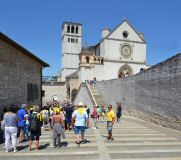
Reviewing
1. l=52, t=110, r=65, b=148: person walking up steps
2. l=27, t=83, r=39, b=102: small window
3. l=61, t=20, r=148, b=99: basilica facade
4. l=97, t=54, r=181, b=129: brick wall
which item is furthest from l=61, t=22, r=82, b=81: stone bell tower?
l=52, t=110, r=65, b=148: person walking up steps

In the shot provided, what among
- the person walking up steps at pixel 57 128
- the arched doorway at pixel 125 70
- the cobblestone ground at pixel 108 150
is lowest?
the cobblestone ground at pixel 108 150

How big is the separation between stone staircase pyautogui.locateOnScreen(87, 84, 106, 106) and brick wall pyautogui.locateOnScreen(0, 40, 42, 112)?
13781 millimetres

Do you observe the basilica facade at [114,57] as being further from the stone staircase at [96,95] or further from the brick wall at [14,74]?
the brick wall at [14,74]

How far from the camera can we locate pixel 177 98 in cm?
1432

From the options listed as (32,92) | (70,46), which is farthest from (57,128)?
(70,46)

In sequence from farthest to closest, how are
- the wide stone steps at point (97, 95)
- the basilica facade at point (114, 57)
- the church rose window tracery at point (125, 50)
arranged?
the church rose window tracery at point (125, 50), the basilica facade at point (114, 57), the wide stone steps at point (97, 95)

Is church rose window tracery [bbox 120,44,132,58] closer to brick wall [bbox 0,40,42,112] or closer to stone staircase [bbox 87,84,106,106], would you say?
stone staircase [bbox 87,84,106,106]

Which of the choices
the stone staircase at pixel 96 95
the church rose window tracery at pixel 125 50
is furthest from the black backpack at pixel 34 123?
the church rose window tracery at pixel 125 50

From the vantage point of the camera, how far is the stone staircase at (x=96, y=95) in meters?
31.5

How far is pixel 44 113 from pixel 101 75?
3829cm

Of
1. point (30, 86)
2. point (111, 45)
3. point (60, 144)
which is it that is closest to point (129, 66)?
point (111, 45)

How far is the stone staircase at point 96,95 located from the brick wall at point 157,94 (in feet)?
17.3

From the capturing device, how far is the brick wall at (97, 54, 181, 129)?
14500 millimetres

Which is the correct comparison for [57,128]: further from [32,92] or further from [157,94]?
[32,92]
